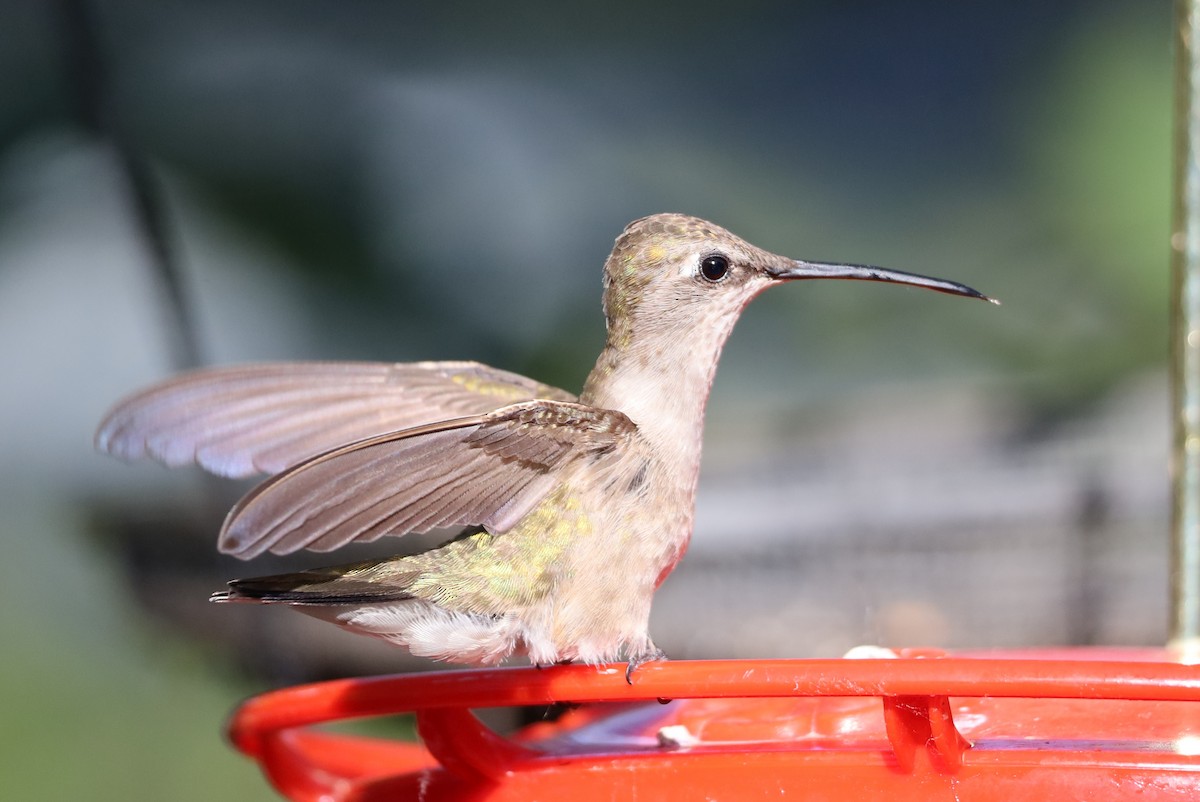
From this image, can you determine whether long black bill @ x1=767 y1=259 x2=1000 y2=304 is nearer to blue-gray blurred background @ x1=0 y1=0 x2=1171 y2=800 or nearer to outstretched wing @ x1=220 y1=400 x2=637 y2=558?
outstretched wing @ x1=220 y1=400 x2=637 y2=558

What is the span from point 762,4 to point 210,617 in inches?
209

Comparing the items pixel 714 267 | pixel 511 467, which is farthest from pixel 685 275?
pixel 511 467

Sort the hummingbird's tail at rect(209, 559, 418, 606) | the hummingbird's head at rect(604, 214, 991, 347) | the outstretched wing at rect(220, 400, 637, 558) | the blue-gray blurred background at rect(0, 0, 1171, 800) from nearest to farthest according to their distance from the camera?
the outstretched wing at rect(220, 400, 637, 558)
the hummingbird's tail at rect(209, 559, 418, 606)
the hummingbird's head at rect(604, 214, 991, 347)
the blue-gray blurred background at rect(0, 0, 1171, 800)

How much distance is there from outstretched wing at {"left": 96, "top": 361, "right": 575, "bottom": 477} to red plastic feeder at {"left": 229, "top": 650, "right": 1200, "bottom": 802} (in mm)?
470

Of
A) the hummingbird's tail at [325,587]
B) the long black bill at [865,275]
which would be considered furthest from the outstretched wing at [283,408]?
the long black bill at [865,275]

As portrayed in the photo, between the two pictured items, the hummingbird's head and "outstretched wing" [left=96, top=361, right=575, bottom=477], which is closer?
"outstretched wing" [left=96, top=361, right=575, bottom=477]

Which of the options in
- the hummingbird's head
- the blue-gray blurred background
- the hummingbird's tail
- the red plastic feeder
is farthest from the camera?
the blue-gray blurred background

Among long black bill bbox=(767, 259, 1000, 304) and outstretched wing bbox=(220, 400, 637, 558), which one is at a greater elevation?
long black bill bbox=(767, 259, 1000, 304)

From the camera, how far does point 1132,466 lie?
185 inches

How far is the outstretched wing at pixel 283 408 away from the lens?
183 cm

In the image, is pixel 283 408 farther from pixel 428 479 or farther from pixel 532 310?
pixel 532 310

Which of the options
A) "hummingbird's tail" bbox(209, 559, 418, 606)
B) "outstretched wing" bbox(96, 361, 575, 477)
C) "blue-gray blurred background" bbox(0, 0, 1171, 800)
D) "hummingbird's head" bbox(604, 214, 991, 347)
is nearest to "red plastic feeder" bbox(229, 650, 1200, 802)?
"hummingbird's tail" bbox(209, 559, 418, 606)

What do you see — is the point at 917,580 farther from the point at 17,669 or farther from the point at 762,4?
the point at 762,4

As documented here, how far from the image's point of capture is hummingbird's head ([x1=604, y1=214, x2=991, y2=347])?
1963 mm
